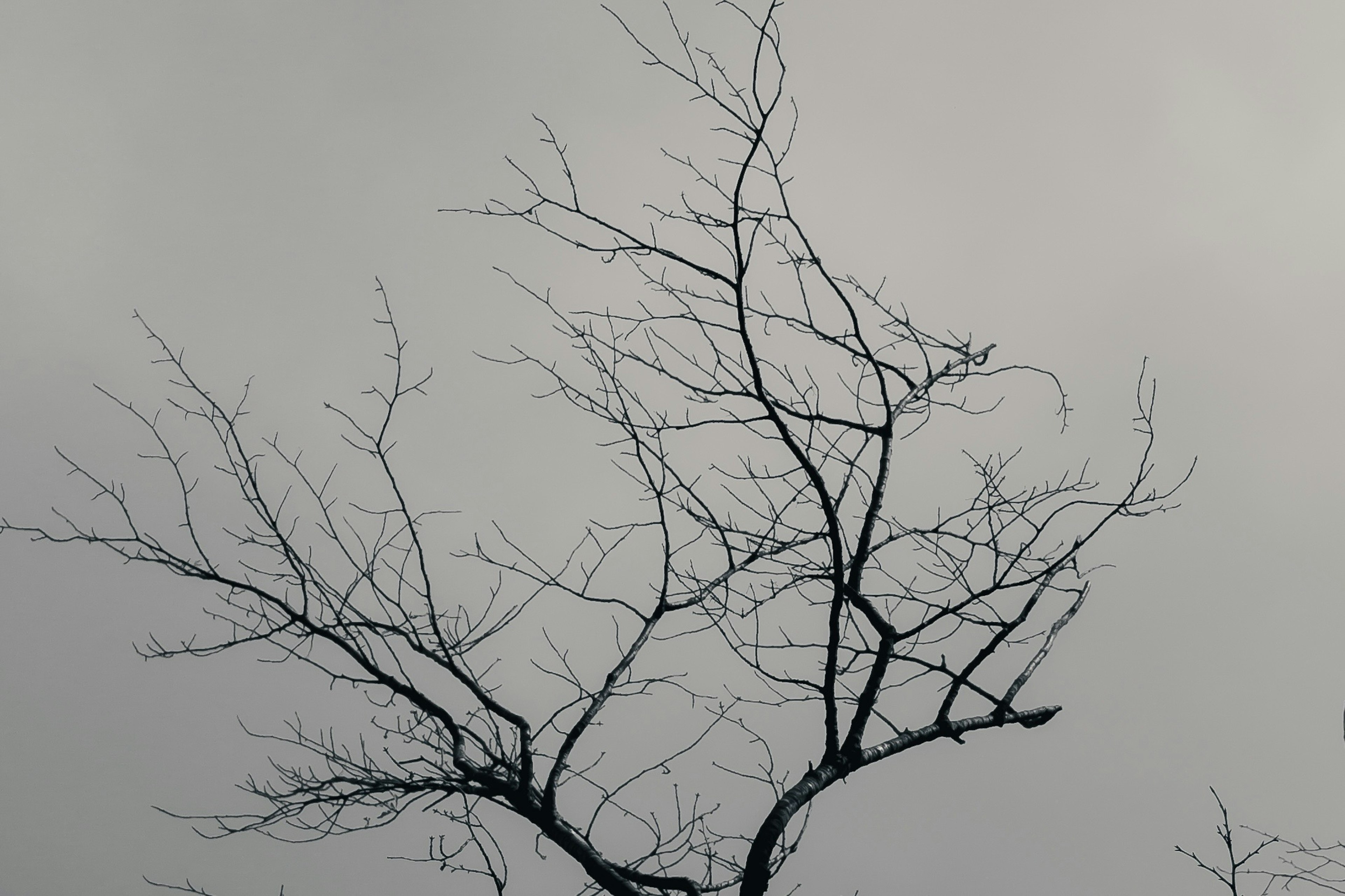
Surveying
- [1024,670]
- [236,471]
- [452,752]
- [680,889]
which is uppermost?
[236,471]

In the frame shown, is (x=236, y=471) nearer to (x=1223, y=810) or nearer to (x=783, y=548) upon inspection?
(x=783, y=548)

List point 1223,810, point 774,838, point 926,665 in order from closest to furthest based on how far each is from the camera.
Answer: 1. point 774,838
2. point 926,665
3. point 1223,810

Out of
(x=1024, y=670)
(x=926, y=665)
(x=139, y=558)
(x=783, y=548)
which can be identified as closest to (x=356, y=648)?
(x=139, y=558)

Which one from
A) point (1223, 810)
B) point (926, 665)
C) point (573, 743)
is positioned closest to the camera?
point (926, 665)

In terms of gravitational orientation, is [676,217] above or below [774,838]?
above

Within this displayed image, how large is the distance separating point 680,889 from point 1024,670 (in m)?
2.23

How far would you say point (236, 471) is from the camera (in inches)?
176

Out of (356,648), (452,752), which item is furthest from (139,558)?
(452,752)

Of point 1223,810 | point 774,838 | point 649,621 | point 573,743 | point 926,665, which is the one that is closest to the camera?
point 774,838

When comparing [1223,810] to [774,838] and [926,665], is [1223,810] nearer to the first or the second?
[926,665]

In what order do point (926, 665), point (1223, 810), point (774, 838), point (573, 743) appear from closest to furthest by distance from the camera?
point (774, 838), point (926, 665), point (573, 743), point (1223, 810)

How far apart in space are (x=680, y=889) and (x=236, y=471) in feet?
9.90

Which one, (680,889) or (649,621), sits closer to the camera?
(680,889)

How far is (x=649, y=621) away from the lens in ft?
18.7
